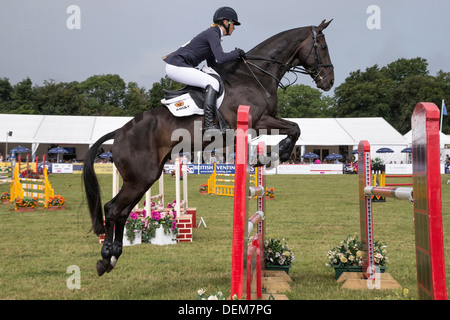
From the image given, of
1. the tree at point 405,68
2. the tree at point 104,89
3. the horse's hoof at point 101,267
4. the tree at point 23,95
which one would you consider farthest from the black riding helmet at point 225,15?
the tree at point 405,68

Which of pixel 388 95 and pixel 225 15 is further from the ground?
pixel 388 95

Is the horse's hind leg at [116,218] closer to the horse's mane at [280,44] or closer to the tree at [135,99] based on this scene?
the horse's mane at [280,44]

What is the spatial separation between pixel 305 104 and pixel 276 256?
66189 mm

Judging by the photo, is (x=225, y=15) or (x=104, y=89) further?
(x=104, y=89)

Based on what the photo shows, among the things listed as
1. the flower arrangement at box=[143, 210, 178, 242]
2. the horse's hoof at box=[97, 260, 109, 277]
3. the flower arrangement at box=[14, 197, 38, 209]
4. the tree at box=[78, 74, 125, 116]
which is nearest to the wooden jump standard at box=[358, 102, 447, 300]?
the horse's hoof at box=[97, 260, 109, 277]

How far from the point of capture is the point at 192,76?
4.39 m

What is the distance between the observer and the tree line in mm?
61094

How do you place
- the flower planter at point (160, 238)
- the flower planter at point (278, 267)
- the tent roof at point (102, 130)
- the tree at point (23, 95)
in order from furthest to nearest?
the tree at point (23, 95) → the tent roof at point (102, 130) → the flower planter at point (160, 238) → the flower planter at point (278, 267)

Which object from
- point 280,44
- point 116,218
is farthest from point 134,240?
point 280,44

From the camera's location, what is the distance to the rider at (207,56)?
4.27 metres

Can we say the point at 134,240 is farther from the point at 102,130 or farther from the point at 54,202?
the point at 102,130

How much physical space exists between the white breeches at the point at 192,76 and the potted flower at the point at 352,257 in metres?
2.28

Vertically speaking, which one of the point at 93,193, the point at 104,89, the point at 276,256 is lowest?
the point at 276,256

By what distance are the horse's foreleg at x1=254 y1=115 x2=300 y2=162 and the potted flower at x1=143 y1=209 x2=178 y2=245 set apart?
359 centimetres
